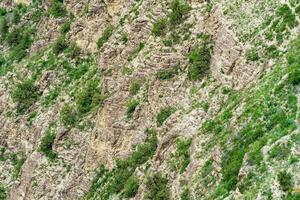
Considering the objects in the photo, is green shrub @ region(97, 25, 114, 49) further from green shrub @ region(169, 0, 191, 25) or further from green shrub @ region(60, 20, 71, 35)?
green shrub @ region(169, 0, 191, 25)

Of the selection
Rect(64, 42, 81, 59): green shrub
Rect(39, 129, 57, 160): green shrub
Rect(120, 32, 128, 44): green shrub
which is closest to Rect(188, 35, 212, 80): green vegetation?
Rect(120, 32, 128, 44): green shrub

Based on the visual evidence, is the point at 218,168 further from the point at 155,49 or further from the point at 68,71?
the point at 68,71

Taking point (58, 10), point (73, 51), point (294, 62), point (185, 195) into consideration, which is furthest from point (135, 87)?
point (58, 10)

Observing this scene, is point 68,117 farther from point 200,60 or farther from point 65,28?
point 200,60

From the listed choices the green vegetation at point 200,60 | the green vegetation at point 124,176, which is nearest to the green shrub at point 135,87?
the green vegetation at point 124,176

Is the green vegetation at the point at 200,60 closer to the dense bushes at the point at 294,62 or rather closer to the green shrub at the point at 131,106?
the green shrub at the point at 131,106
